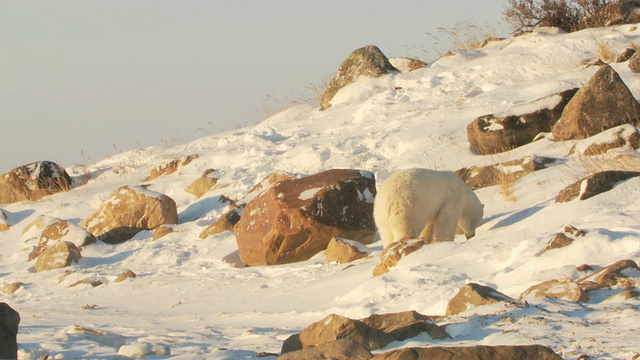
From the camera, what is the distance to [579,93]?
42.5 feet

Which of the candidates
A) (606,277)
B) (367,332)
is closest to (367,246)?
(606,277)

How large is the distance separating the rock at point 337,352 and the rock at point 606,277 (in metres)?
2.09

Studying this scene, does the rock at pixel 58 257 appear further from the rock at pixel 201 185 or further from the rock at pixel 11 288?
the rock at pixel 201 185

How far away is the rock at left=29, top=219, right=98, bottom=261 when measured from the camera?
43.4ft

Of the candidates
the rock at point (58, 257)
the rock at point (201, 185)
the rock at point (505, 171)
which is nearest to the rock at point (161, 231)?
the rock at point (58, 257)

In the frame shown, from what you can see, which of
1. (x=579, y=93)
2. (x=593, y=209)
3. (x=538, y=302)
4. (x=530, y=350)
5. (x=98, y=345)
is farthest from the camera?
(x=579, y=93)

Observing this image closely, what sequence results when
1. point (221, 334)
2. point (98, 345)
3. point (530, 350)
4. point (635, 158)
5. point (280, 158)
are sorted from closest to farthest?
1. point (530, 350)
2. point (98, 345)
3. point (221, 334)
4. point (635, 158)
5. point (280, 158)

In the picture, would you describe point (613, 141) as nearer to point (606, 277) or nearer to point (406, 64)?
point (606, 277)

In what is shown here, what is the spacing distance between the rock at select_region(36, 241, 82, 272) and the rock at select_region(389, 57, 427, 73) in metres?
9.82

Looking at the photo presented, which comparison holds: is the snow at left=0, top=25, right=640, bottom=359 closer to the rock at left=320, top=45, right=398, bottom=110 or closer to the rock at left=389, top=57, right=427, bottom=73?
the rock at left=320, top=45, right=398, bottom=110

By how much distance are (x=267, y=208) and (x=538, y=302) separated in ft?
Result: 19.3

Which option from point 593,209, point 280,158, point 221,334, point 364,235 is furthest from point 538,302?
point 280,158

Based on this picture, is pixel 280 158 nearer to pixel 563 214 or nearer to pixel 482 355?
pixel 563 214

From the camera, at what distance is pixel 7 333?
15.6ft
